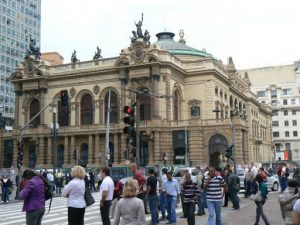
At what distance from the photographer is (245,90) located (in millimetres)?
85062

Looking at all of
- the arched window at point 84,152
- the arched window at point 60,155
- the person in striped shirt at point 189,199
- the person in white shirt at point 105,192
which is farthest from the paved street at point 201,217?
the arched window at point 60,155

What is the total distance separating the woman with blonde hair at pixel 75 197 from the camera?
9.97m

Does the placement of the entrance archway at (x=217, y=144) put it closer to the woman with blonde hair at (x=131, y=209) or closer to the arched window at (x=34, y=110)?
the arched window at (x=34, y=110)

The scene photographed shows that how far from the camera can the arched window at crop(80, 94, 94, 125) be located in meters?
60.3

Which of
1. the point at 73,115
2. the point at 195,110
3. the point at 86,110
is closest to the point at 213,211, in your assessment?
the point at 195,110

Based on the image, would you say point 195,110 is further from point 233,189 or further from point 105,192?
point 105,192

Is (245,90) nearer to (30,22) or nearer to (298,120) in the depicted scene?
(298,120)

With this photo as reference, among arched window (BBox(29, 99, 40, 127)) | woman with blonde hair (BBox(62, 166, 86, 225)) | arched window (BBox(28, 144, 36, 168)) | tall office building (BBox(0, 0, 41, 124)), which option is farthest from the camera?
tall office building (BBox(0, 0, 41, 124))

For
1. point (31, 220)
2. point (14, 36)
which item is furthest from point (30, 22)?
point (31, 220)

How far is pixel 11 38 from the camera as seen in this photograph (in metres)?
99.4

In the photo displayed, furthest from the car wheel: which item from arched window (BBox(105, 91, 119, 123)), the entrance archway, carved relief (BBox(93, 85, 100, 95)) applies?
carved relief (BBox(93, 85, 100, 95))

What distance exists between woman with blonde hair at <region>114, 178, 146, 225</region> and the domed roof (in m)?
57.1

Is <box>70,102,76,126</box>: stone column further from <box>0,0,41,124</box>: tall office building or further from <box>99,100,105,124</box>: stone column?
<box>0,0,41,124</box>: tall office building

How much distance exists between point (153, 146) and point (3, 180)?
93.8 feet
